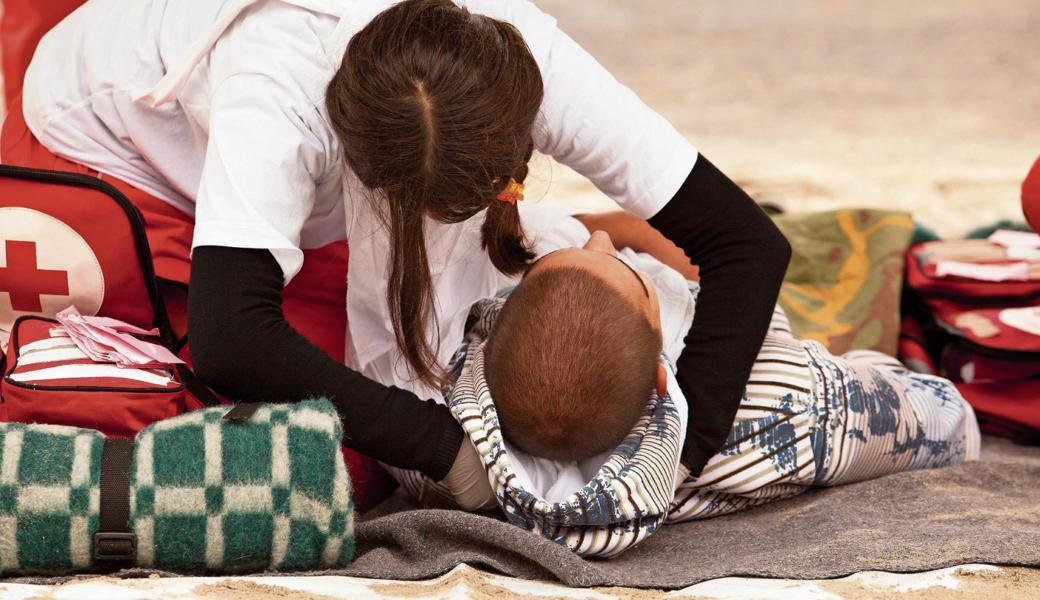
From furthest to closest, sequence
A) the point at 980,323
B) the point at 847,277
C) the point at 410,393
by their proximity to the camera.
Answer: the point at 847,277
the point at 980,323
the point at 410,393

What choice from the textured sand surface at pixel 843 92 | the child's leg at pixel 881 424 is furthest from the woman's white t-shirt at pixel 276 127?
the textured sand surface at pixel 843 92

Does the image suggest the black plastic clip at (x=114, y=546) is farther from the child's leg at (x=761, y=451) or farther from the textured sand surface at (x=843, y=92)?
the textured sand surface at (x=843, y=92)

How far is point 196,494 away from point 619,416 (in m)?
0.47

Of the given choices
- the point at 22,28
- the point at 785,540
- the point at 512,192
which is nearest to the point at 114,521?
the point at 512,192

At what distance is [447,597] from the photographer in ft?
3.53

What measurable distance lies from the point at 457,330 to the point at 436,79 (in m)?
0.43

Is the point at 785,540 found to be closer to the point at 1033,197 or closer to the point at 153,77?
the point at 1033,197

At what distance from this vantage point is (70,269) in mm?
1358

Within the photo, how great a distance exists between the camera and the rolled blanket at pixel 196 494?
1.09 m

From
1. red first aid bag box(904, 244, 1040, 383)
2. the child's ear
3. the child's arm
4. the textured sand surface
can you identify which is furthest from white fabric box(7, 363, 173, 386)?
the textured sand surface

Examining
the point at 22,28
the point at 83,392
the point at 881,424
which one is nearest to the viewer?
the point at 83,392

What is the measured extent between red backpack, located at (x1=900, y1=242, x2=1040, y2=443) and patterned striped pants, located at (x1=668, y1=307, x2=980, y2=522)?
26 centimetres

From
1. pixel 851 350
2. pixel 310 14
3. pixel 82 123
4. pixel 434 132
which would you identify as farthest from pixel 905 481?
pixel 82 123

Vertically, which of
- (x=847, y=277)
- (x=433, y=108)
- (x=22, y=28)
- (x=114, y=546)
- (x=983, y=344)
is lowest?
(x=114, y=546)
